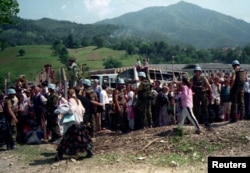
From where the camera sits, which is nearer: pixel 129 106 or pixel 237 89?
pixel 237 89

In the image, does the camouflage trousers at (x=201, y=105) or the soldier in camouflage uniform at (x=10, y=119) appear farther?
the soldier in camouflage uniform at (x=10, y=119)

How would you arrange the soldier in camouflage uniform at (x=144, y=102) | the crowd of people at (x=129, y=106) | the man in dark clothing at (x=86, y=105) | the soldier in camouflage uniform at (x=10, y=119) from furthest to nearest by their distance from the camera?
1. the soldier in camouflage uniform at (x=144, y=102)
2. the soldier in camouflage uniform at (x=10, y=119)
3. the crowd of people at (x=129, y=106)
4. the man in dark clothing at (x=86, y=105)

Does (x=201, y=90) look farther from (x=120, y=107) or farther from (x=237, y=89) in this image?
(x=120, y=107)

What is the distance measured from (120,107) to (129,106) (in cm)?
32

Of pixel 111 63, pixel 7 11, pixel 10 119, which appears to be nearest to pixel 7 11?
pixel 7 11

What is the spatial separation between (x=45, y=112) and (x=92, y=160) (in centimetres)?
347

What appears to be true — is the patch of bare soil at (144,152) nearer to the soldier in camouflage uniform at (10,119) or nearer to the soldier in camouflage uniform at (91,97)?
the soldier in camouflage uniform at (10,119)

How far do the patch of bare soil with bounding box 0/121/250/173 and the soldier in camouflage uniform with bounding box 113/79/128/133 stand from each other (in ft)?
4.54

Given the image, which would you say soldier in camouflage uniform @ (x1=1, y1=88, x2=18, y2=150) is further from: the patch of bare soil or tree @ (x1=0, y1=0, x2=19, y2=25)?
tree @ (x1=0, y1=0, x2=19, y2=25)

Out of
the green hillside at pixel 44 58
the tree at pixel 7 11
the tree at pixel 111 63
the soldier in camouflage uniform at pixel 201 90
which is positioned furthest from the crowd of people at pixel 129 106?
the tree at pixel 111 63

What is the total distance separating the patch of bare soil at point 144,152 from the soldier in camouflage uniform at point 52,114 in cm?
65

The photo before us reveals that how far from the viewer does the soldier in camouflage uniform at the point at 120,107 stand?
40.8 ft

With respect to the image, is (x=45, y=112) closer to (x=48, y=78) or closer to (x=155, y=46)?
(x=48, y=78)

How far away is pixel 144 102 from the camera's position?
1195 cm
